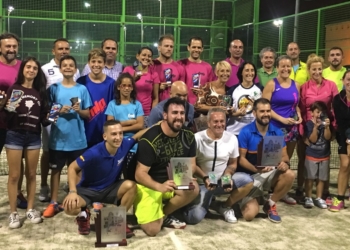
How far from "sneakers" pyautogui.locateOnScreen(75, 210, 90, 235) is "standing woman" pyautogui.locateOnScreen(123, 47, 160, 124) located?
5.47ft

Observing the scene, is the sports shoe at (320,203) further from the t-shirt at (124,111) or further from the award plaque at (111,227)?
the award plaque at (111,227)

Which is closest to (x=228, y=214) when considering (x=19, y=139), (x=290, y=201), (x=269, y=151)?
(x=269, y=151)

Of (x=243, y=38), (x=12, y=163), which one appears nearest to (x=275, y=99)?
(x=12, y=163)

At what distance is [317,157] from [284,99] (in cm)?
89

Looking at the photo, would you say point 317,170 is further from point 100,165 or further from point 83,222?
point 83,222

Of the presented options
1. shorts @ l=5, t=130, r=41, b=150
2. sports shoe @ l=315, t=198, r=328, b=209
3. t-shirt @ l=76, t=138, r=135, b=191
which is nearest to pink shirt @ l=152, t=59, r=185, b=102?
t-shirt @ l=76, t=138, r=135, b=191

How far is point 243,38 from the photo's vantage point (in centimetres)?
1166

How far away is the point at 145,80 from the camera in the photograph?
5371 millimetres

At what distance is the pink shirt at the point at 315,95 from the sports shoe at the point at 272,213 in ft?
4.02

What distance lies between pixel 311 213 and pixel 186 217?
1.62 meters

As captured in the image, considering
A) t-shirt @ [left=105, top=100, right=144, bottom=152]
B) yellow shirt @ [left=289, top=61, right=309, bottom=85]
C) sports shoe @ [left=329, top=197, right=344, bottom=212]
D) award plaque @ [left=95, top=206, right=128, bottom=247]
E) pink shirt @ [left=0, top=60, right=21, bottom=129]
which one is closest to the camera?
award plaque @ [left=95, top=206, right=128, bottom=247]

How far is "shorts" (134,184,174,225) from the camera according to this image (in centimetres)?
430

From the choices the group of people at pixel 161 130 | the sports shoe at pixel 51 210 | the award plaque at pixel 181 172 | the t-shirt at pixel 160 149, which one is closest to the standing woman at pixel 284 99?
the group of people at pixel 161 130

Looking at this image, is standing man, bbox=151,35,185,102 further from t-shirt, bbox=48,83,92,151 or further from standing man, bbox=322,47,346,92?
standing man, bbox=322,47,346,92
